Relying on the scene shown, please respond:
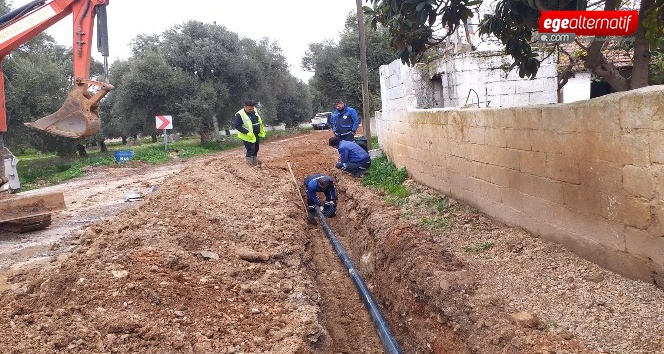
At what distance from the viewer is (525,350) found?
3482 millimetres

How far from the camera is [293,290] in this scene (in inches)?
205

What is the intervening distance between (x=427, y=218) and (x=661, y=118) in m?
3.89

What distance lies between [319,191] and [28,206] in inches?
193

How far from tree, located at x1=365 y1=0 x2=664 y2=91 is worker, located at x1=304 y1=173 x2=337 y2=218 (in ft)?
16.1

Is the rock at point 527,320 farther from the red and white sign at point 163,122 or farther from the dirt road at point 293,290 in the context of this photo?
the red and white sign at point 163,122

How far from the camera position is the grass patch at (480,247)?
5.51 m

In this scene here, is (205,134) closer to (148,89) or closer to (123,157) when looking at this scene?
(148,89)

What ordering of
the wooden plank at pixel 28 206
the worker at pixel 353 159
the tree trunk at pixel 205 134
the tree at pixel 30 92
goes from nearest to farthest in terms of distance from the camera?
1. the wooden plank at pixel 28 206
2. the worker at pixel 353 159
3. the tree at pixel 30 92
4. the tree trunk at pixel 205 134

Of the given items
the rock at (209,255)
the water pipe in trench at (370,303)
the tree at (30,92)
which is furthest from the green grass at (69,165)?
the rock at (209,255)

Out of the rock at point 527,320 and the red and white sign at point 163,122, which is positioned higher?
Result: the red and white sign at point 163,122

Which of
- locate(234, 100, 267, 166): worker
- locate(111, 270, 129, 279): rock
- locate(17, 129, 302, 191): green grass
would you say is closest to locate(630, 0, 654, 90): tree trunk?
locate(111, 270, 129, 279): rock

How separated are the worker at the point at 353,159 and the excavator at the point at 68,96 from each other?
4907mm

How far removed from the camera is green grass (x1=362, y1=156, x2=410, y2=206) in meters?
8.97

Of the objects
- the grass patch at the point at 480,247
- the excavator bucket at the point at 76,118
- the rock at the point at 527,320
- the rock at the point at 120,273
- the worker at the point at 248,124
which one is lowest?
the rock at the point at 527,320
